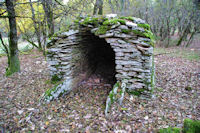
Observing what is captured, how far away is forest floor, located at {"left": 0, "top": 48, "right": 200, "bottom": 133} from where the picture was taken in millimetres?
2885

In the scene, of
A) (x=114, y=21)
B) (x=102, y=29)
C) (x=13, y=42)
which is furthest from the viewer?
(x=13, y=42)

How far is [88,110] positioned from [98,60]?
361 cm

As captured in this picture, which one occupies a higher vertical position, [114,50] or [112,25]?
[112,25]

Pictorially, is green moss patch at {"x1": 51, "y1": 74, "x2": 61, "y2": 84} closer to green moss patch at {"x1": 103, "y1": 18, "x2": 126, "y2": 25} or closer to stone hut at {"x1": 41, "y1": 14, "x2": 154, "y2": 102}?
stone hut at {"x1": 41, "y1": 14, "x2": 154, "y2": 102}

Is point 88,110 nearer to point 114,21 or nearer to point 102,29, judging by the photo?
point 102,29

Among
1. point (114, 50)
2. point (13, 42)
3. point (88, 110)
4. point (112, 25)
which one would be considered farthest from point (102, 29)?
point (13, 42)

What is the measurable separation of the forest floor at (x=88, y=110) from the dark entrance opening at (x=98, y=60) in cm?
75

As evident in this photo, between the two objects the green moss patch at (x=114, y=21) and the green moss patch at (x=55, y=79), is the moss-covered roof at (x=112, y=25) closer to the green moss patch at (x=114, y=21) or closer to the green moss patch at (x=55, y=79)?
the green moss patch at (x=114, y=21)

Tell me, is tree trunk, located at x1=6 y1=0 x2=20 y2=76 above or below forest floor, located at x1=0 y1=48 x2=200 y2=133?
above

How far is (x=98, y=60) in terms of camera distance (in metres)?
6.86

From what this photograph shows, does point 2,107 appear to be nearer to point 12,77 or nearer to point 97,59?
point 12,77

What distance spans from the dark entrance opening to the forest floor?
0.75 meters

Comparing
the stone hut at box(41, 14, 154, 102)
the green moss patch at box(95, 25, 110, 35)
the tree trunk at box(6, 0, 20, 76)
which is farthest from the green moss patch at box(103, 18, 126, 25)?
the tree trunk at box(6, 0, 20, 76)

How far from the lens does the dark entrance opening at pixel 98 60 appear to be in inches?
208
